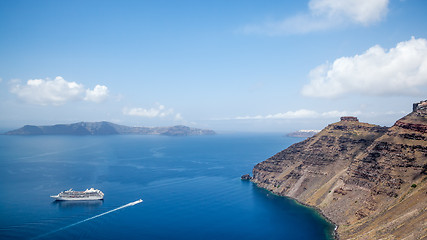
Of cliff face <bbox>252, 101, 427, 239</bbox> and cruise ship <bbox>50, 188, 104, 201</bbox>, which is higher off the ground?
cliff face <bbox>252, 101, 427, 239</bbox>

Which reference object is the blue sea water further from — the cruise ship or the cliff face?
the cliff face

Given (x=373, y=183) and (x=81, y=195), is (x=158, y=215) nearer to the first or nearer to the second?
(x=81, y=195)

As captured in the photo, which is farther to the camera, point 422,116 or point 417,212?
point 422,116

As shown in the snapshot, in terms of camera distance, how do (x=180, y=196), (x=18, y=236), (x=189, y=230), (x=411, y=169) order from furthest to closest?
(x=180, y=196) → (x=411, y=169) → (x=189, y=230) → (x=18, y=236)

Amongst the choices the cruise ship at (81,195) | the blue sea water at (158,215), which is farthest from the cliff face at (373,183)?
the cruise ship at (81,195)

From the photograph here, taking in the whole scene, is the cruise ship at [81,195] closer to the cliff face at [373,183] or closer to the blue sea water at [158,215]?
the blue sea water at [158,215]

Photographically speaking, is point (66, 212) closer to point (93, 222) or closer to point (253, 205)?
point (93, 222)

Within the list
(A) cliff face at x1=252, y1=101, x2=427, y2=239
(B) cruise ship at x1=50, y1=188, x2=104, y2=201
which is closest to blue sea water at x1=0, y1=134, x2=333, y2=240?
(B) cruise ship at x1=50, y1=188, x2=104, y2=201

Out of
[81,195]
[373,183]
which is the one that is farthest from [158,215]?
[373,183]

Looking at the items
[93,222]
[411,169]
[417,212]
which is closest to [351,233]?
[417,212]
